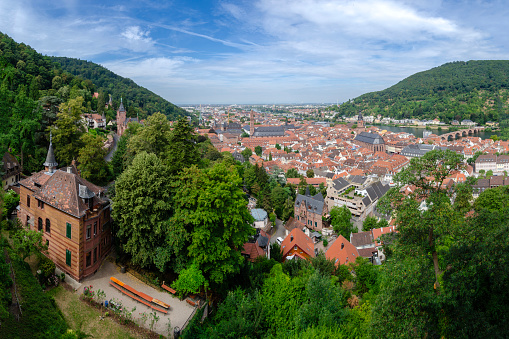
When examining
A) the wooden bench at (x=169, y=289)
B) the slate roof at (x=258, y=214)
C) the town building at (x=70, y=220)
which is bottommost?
the slate roof at (x=258, y=214)

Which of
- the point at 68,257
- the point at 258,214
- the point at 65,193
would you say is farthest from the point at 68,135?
the point at 258,214

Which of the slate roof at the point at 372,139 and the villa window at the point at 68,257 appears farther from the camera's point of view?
the slate roof at the point at 372,139

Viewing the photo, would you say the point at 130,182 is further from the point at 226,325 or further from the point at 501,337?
the point at 501,337

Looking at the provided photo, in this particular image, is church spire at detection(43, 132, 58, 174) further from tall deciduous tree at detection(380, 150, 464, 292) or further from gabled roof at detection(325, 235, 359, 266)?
gabled roof at detection(325, 235, 359, 266)

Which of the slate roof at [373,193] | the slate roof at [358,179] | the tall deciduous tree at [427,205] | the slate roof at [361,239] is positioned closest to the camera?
the tall deciduous tree at [427,205]

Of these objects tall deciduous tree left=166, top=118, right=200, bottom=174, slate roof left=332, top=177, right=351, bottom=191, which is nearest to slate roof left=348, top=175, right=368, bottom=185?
slate roof left=332, top=177, right=351, bottom=191

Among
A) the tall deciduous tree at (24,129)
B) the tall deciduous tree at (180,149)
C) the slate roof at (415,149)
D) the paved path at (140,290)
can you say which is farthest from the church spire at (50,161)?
the slate roof at (415,149)

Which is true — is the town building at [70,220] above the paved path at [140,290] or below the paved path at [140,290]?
above

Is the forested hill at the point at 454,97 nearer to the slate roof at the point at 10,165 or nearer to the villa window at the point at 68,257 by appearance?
the slate roof at the point at 10,165
